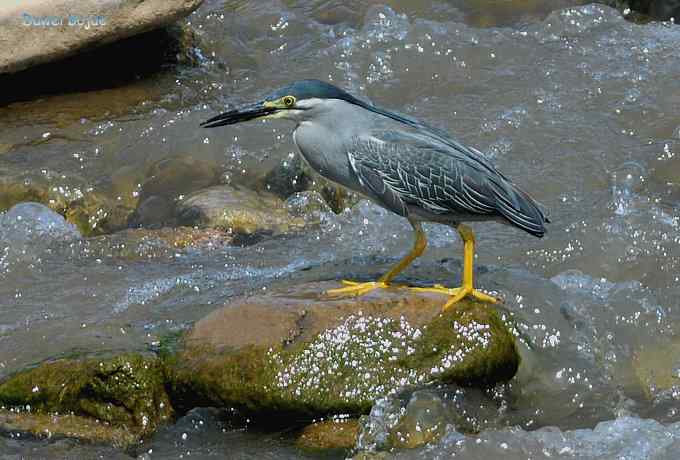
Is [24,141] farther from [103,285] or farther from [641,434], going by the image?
[641,434]

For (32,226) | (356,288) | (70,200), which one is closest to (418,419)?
(356,288)

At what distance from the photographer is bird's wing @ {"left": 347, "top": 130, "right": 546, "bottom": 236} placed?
5016 millimetres

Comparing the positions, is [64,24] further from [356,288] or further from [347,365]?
[347,365]

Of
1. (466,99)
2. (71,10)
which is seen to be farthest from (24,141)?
(466,99)

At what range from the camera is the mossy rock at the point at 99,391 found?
477cm

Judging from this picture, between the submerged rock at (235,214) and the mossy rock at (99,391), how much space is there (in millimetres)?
2213

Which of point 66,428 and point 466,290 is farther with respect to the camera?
point 466,290

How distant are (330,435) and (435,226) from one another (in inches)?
99.9

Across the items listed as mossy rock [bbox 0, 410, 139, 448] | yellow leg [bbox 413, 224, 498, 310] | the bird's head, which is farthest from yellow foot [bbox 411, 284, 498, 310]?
mossy rock [bbox 0, 410, 139, 448]

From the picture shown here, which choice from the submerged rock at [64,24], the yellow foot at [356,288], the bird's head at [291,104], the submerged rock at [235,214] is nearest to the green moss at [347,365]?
the yellow foot at [356,288]

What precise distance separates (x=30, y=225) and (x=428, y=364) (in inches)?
130

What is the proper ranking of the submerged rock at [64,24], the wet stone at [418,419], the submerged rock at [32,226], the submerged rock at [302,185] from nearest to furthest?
1. the wet stone at [418,419]
2. the submerged rock at [32,226]
3. the submerged rock at [302,185]
4. the submerged rock at [64,24]

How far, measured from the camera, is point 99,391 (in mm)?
4773

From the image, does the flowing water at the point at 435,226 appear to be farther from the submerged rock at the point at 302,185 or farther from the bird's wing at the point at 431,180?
the bird's wing at the point at 431,180
